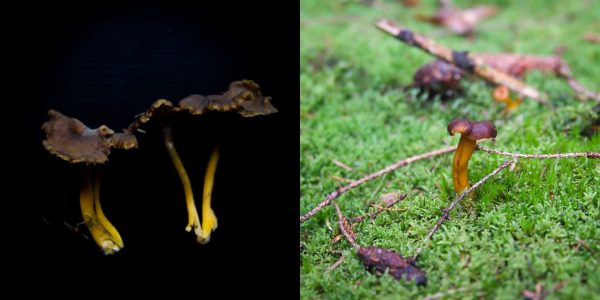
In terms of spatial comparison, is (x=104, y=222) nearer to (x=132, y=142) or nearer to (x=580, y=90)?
(x=132, y=142)

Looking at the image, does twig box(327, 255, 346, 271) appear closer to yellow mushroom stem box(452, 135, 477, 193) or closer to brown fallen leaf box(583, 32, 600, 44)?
yellow mushroom stem box(452, 135, 477, 193)

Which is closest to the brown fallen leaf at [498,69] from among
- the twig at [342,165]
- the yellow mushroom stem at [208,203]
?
the twig at [342,165]

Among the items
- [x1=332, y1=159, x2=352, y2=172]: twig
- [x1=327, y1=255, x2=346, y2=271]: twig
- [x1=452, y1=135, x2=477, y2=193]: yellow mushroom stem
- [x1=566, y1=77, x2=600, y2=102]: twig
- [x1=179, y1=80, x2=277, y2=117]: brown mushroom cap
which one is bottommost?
[x1=332, y1=159, x2=352, y2=172]: twig

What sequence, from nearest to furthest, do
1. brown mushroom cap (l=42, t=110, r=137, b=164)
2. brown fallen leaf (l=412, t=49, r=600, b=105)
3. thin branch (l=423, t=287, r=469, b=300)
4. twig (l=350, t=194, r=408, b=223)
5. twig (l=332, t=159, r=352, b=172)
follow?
thin branch (l=423, t=287, r=469, b=300) → brown mushroom cap (l=42, t=110, r=137, b=164) → twig (l=350, t=194, r=408, b=223) → twig (l=332, t=159, r=352, b=172) → brown fallen leaf (l=412, t=49, r=600, b=105)

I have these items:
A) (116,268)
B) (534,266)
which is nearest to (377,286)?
(534,266)

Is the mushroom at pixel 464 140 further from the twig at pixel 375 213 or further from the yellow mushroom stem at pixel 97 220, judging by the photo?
the yellow mushroom stem at pixel 97 220

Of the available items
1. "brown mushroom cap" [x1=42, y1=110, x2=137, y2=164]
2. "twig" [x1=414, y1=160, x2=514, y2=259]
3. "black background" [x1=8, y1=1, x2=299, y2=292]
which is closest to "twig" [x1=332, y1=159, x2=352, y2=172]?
"black background" [x1=8, y1=1, x2=299, y2=292]

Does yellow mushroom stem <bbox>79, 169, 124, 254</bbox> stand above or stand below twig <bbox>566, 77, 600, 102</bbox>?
below

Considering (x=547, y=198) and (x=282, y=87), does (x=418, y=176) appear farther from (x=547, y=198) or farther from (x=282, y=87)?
(x=282, y=87)
